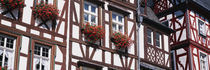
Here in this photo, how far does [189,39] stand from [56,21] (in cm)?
1195

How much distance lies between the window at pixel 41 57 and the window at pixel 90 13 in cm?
313

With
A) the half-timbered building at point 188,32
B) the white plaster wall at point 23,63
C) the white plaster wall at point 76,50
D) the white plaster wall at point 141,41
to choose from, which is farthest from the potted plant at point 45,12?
the half-timbered building at point 188,32

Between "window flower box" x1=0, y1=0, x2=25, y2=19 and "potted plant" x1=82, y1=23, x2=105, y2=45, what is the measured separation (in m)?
3.65

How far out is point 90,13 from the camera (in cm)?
1930

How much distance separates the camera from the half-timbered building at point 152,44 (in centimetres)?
2219

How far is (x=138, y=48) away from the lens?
21.4 meters

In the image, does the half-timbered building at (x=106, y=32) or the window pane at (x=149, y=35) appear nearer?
the half-timbered building at (x=106, y=32)

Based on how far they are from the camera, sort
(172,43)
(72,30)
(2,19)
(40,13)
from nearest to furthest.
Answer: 1. (2,19)
2. (40,13)
3. (72,30)
4. (172,43)

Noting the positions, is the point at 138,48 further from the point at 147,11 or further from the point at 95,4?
the point at 147,11

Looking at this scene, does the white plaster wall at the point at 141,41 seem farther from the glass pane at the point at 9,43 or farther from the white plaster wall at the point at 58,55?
the glass pane at the point at 9,43

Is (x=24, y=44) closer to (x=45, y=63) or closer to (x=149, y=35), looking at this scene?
(x=45, y=63)

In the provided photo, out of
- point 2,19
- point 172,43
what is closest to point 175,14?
point 172,43

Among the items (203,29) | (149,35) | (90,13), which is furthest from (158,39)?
(90,13)

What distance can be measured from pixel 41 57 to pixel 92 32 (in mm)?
3112
